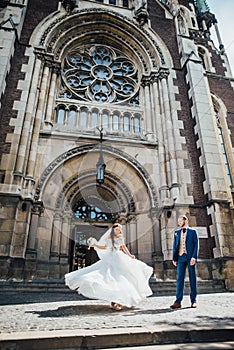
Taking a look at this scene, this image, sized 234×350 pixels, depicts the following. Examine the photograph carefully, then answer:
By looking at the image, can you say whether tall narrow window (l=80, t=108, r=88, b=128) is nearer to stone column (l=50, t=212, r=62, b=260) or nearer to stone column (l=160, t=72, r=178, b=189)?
stone column (l=160, t=72, r=178, b=189)

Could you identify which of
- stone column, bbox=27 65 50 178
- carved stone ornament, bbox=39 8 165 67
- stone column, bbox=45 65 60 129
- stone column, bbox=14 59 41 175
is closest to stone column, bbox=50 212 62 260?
stone column, bbox=27 65 50 178

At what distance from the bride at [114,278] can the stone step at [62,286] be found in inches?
116

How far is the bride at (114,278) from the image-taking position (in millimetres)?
3469

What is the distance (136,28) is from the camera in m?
12.3

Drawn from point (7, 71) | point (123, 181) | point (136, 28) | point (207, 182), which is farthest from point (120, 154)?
point (136, 28)

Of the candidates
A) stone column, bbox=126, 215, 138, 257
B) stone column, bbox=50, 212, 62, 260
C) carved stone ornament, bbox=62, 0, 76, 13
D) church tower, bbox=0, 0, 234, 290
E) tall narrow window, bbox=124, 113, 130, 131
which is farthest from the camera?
carved stone ornament, bbox=62, 0, 76, 13

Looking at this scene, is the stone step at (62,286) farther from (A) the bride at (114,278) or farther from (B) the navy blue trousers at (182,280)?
(A) the bride at (114,278)

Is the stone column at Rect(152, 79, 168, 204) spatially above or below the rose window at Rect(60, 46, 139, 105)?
below

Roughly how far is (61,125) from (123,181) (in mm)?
3374

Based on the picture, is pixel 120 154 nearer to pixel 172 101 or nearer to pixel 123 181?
pixel 123 181

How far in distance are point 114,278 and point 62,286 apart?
11.4 ft

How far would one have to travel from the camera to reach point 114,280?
3.66m

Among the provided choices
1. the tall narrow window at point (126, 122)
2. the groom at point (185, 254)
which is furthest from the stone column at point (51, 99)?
the groom at point (185, 254)

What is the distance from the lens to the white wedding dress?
3467 millimetres
